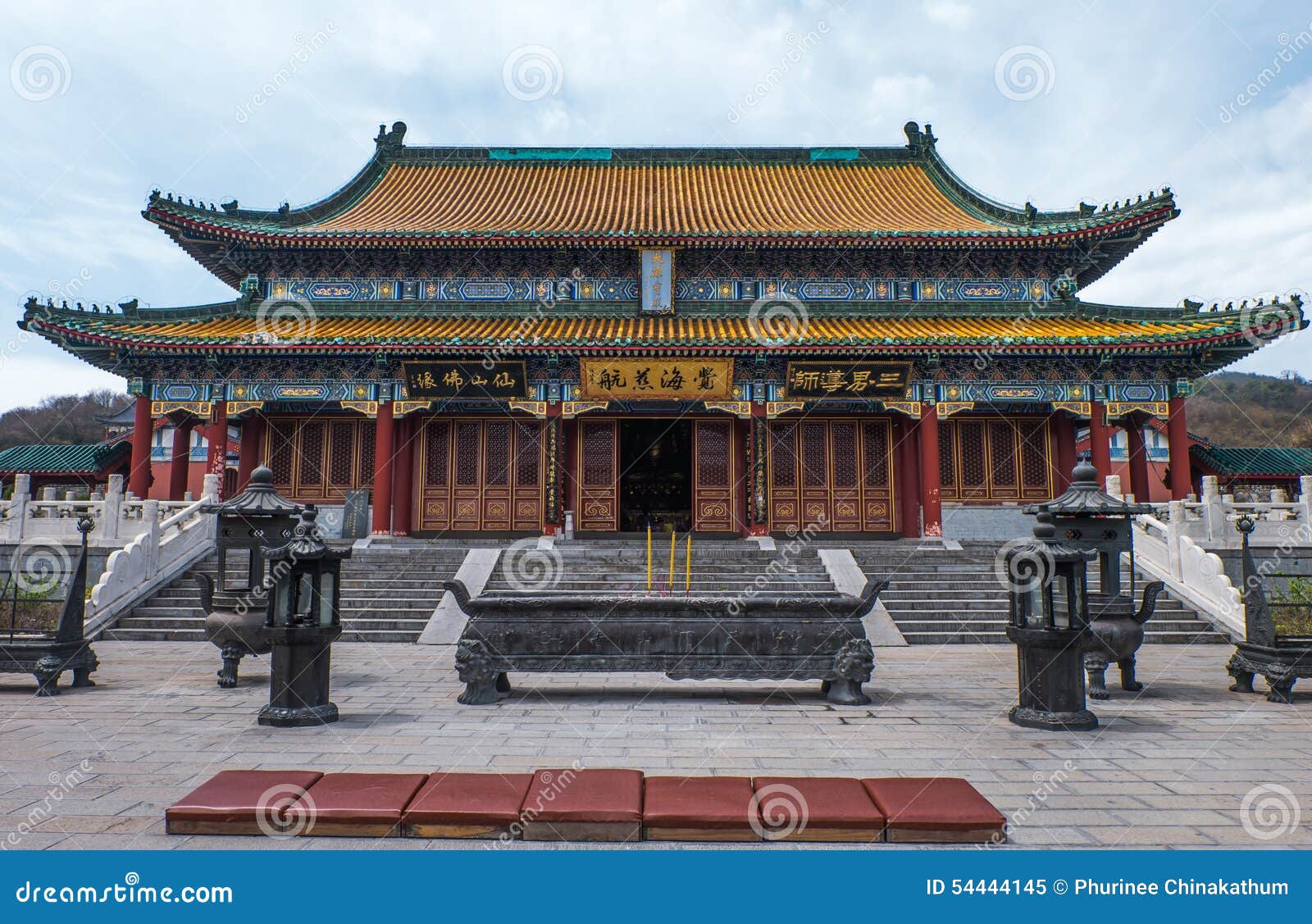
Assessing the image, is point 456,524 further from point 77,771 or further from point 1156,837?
point 1156,837

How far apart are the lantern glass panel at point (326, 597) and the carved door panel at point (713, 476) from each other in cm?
1040

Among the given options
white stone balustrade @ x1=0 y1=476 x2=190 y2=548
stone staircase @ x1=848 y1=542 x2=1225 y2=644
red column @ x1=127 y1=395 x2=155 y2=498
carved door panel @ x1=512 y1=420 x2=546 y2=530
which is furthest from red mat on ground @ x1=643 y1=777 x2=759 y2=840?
red column @ x1=127 y1=395 x2=155 y2=498

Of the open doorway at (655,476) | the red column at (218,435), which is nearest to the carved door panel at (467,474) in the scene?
the open doorway at (655,476)

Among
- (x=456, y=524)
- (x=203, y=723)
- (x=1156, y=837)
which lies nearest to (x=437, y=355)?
(x=456, y=524)

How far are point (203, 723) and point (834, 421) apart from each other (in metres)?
13.0

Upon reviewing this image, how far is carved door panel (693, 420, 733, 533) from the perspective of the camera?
617 inches

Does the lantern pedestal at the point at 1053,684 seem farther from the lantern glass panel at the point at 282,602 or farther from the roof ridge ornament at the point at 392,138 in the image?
the roof ridge ornament at the point at 392,138

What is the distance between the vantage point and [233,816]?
3.26 metres

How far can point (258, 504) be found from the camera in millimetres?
7152

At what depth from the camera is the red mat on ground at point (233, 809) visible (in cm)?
326

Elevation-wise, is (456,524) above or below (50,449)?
below

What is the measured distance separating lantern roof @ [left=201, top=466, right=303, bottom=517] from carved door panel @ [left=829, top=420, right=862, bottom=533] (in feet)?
36.3
